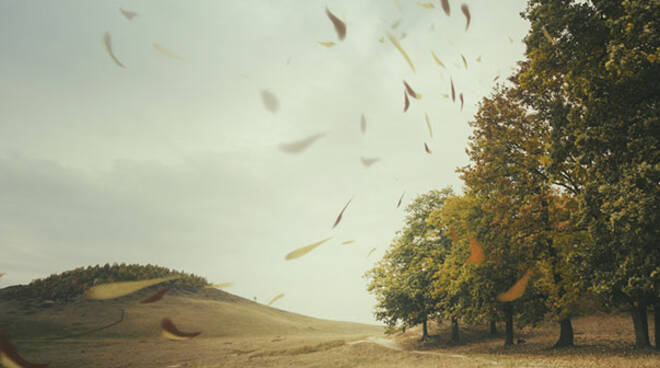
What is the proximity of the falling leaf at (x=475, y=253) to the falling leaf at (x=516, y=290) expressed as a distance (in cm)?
241

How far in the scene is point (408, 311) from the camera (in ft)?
91.6

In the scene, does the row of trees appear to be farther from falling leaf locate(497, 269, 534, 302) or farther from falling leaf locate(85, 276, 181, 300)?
falling leaf locate(85, 276, 181, 300)

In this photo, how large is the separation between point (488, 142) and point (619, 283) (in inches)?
339

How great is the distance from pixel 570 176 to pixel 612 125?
4.80 metres

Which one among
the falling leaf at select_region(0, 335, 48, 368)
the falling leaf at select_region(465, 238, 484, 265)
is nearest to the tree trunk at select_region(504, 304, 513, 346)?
the falling leaf at select_region(465, 238, 484, 265)

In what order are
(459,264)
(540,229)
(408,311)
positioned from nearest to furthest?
(540,229)
(459,264)
(408,311)

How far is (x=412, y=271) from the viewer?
28406mm

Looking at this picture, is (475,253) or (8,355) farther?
(475,253)

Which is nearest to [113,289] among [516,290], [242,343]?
[516,290]

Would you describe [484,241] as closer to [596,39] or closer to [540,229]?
[540,229]

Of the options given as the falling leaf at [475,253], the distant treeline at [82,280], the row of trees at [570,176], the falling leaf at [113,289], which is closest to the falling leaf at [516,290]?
the row of trees at [570,176]

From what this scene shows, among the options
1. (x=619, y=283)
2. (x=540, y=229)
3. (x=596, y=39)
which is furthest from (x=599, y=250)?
(x=596, y=39)

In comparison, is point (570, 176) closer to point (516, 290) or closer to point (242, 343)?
point (516, 290)

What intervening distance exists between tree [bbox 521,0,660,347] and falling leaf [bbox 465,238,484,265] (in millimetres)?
5658
